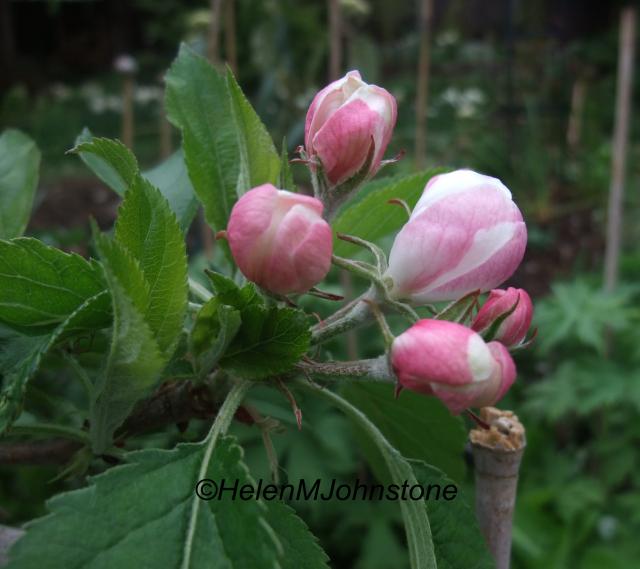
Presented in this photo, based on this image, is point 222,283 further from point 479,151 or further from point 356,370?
point 479,151

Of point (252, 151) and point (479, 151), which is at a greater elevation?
point (252, 151)

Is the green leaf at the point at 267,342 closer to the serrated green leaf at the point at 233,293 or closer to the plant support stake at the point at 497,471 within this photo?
the serrated green leaf at the point at 233,293

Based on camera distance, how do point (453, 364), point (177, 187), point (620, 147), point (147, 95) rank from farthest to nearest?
point (147, 95) → point (620, 147) → point (177, 187) → point (453, 364)

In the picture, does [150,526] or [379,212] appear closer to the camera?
[150,526]

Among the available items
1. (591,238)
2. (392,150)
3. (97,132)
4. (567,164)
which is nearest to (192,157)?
(392,150)

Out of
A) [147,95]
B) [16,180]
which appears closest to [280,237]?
[16,180]

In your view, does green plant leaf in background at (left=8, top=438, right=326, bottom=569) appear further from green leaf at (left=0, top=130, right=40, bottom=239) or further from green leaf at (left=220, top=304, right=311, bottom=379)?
green leaf at (left=0, top=130, right=40, bottom=239)

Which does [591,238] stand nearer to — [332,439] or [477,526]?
[332,439]
